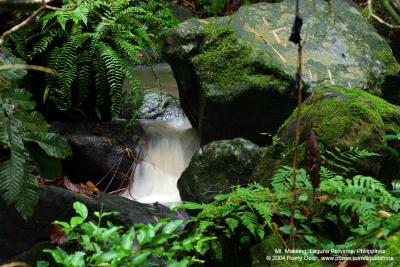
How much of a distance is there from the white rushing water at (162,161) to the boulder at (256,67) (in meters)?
0.30

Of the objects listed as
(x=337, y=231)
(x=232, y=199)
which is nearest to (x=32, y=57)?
(x=232, y=199)

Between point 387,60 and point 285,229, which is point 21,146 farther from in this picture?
point 387,60

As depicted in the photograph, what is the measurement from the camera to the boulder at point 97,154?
5801 mm

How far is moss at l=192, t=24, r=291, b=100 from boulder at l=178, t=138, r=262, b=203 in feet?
2.02

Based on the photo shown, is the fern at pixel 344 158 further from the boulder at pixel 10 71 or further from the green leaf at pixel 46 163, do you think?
the boulder at pixel 10 71

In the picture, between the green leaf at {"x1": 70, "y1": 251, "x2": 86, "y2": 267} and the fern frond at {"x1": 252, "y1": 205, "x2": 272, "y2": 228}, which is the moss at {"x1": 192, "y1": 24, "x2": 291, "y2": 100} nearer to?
the fern frond at {"x1": 252, "y1": 205, "x2": 272, "y2": 228}

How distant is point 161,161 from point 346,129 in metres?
3.16

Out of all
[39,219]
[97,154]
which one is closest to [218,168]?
[97,154]

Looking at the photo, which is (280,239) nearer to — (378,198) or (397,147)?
(378,198)

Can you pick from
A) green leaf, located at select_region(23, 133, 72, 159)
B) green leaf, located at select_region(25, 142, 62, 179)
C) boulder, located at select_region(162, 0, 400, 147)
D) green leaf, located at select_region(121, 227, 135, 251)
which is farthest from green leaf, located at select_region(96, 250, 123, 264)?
boulder, located at select_region(162, 0, 400, 147)

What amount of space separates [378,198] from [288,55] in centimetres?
351

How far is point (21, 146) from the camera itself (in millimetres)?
3562

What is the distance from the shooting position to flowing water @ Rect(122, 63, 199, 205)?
596cm

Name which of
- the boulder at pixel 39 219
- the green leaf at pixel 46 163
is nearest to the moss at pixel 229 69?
the boulder at pixel 39 219
